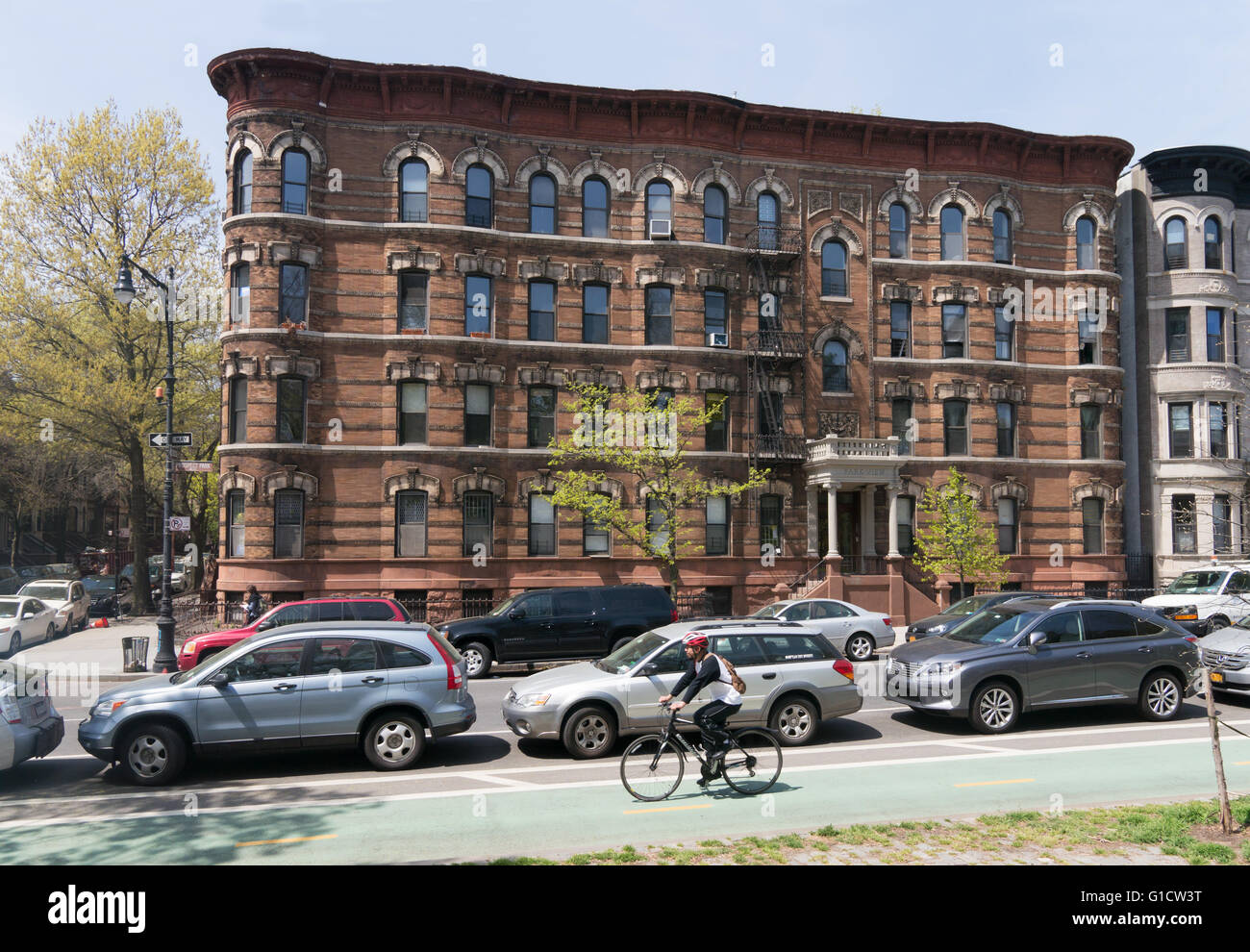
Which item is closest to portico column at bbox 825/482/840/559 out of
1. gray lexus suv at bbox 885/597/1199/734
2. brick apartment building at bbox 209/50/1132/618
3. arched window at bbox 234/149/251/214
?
brick apartment building at bbox 209/50/1132/618

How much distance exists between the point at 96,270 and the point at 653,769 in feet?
99.6

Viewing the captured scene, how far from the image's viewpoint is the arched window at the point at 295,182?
27359 mm

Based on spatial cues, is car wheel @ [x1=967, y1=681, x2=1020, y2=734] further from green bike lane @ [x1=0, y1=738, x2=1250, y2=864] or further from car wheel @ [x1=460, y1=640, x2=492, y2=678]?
car wheel @ [x1=460, y1=640, x2=492, y2=678]

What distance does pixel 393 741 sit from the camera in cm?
1046

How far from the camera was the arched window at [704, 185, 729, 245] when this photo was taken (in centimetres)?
3020

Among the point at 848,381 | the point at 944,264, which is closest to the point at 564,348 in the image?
the point at 848,381

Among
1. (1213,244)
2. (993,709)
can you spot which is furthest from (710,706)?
(1213,244)

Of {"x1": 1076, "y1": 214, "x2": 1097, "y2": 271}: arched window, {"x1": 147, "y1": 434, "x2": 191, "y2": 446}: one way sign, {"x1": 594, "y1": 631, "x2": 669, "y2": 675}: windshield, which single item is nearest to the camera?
{"x1": 594, "y1": 631, "x2": 669, "y2": 675}: windshield

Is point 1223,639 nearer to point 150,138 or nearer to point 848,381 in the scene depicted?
point 848,381

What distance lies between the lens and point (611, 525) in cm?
2786

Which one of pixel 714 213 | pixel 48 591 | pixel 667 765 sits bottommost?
pixel 667 765

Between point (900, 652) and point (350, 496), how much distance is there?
18923 mm

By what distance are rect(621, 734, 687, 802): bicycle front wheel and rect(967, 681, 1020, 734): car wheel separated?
17.1 feet

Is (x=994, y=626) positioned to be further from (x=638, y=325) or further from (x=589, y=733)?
(x=638, y=325)
